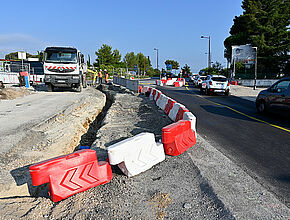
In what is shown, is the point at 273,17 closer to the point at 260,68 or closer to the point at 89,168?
the point at 260,68

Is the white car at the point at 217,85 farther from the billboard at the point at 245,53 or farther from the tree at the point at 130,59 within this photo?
the tree at the point at 130,59

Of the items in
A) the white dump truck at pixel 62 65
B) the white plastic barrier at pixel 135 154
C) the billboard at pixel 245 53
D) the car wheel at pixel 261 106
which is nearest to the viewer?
the white plastic barrier at pixel 135 154

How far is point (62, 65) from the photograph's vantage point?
15.7m

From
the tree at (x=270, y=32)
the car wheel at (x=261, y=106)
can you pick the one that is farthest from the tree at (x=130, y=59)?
the car wheel at (x=261, y=106)

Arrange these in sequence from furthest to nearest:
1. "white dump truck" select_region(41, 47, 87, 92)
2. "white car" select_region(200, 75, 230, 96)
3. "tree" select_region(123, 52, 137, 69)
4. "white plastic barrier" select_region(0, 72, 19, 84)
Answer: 1. "tree" select_region(123, 52, 137, 69)
2. "white plastic barrier" select_region(0, 72, 19, 84)
3. "white car" select_region(200, 75, 230, 96)
4. "white dump truck" select_region(41, 47, 87, 92)

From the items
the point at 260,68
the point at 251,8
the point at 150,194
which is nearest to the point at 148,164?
the point at 150,194

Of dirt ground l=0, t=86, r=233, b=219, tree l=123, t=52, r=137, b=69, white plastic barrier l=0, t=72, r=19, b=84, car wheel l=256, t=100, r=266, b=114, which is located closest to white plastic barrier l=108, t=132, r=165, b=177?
dirt ground l=0, t=86, r=233, b=219

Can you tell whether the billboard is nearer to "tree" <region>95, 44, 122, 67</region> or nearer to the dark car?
the dark car

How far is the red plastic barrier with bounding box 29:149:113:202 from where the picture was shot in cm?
312

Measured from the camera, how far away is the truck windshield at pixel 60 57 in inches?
611

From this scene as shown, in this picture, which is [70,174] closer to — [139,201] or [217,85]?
[139,201]

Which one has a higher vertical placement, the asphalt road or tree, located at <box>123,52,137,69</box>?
tree, located at <box>123,52,137,69</box>

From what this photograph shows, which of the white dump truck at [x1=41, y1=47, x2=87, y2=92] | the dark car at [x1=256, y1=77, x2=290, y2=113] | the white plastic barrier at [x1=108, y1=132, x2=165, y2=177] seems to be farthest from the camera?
the white dump truck at [x1=41, y1=47, x2=87, y2=92]

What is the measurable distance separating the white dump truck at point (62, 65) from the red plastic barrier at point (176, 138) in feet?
41.6
